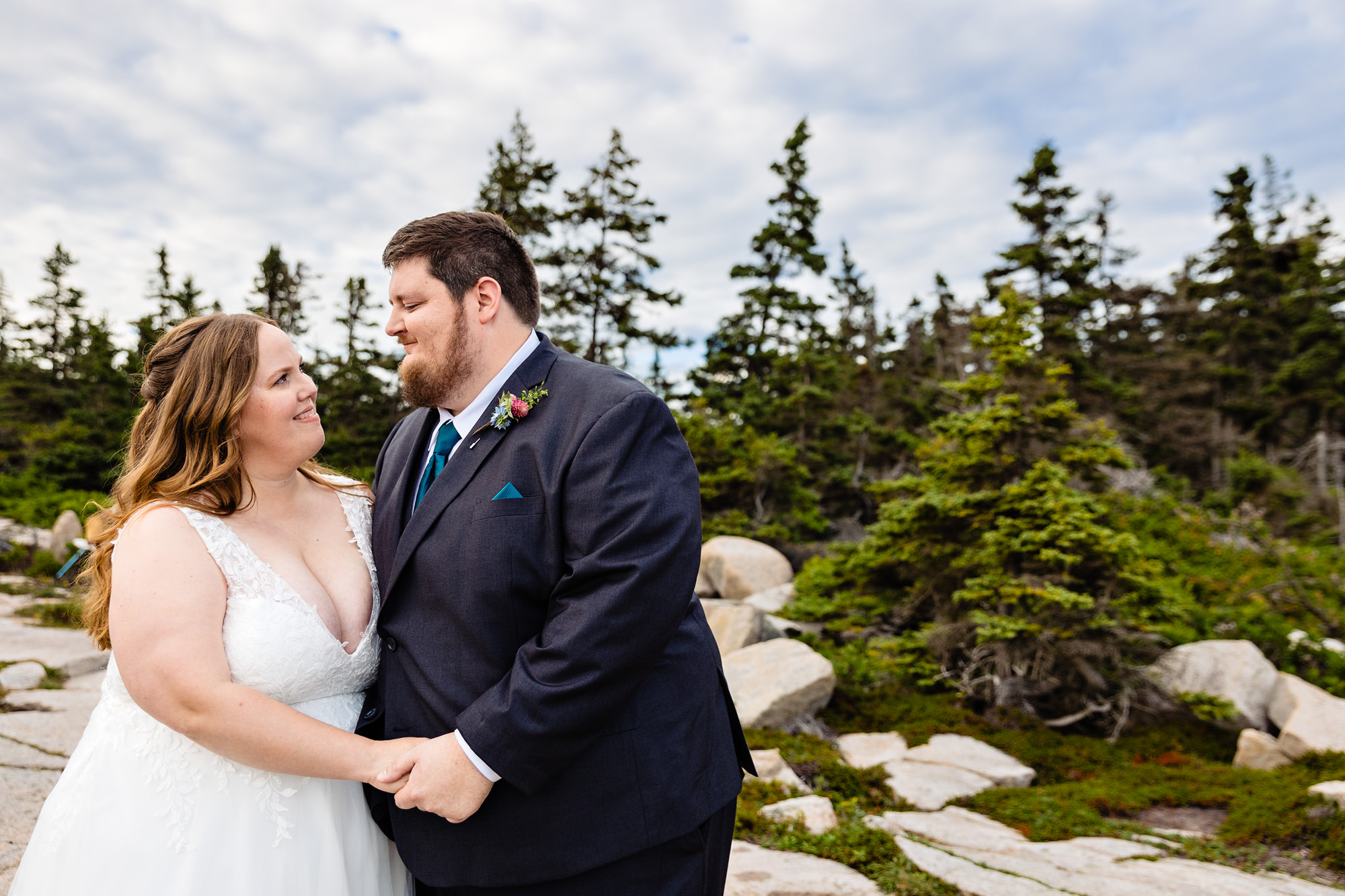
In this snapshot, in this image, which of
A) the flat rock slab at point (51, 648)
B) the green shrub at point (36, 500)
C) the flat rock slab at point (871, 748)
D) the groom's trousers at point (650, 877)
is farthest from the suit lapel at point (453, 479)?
the green shrub at point (36, 500)

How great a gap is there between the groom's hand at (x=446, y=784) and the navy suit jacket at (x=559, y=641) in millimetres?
72

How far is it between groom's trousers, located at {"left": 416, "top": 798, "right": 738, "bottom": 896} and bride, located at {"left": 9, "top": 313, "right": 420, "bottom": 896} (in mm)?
471

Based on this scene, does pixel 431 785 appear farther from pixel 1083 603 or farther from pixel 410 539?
pixel 1083 603

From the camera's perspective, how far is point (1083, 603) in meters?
6.68

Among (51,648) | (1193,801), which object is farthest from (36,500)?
(1193,801)

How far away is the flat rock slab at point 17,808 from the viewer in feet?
9.95

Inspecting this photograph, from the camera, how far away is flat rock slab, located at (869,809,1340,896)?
3629 mm

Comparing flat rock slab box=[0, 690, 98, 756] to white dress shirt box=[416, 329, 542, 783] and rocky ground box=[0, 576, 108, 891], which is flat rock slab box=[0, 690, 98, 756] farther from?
white dress shirt box=[416, 329, 542, 783]

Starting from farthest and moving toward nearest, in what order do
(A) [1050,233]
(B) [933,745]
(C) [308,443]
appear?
1. (A) [1050,233]
2. (B) [933,745]
3. (C) [308,443]

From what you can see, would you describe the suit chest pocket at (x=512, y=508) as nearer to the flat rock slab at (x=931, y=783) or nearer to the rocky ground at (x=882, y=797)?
the rocky ground at (x=882, y=797)

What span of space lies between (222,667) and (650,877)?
4.15 feet

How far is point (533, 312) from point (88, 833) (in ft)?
6.35

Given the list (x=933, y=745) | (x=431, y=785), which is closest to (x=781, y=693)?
(x=933, y=745)

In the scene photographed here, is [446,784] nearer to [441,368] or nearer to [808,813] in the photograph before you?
[441,368]
